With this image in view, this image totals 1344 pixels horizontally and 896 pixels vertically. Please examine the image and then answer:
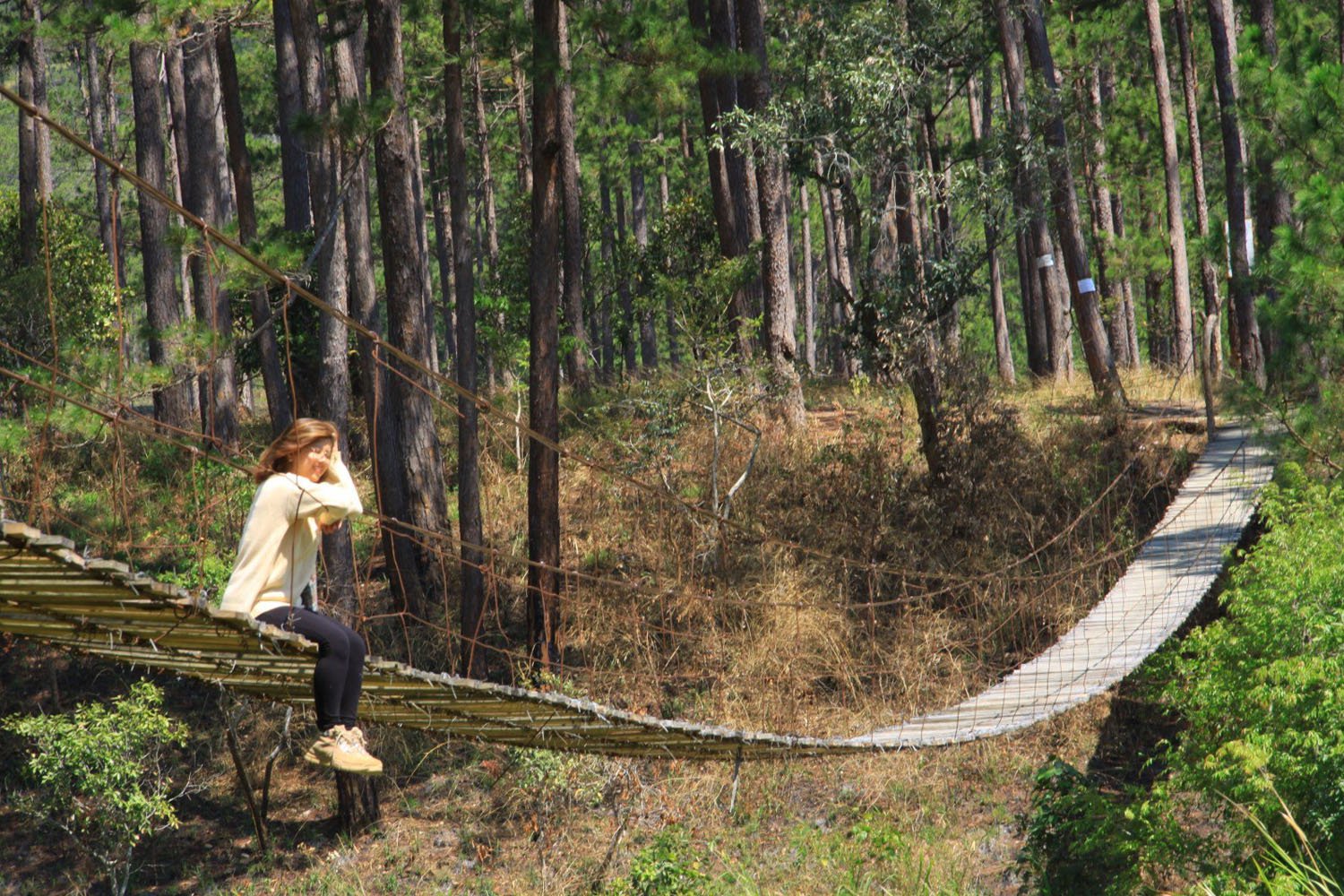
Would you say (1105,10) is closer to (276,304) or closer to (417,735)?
(276,304)

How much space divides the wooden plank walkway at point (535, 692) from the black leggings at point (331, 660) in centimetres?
4

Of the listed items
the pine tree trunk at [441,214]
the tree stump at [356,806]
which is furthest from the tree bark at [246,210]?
the pine tree trunk at [441,214]

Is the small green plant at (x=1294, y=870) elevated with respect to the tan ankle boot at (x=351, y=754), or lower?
lower

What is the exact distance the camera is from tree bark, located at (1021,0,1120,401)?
29.6ft

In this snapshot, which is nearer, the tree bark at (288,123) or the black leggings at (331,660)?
the black leggings at (331,660)

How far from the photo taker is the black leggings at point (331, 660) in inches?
114

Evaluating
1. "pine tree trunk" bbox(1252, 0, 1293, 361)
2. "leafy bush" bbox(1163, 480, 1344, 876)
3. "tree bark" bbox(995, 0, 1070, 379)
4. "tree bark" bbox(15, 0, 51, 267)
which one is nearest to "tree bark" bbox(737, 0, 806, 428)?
"tree bark" bbox(995, 0, 1070, 379)

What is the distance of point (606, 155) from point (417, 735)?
11844mm

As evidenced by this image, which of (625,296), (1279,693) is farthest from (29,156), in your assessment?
(1279,693)

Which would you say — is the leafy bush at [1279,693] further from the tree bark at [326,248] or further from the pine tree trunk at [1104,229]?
the pine tree trunk at [1104,229]

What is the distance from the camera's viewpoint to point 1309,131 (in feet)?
19.5

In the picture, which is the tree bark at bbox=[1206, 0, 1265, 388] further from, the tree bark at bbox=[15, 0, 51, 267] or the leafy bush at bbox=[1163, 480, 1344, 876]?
the tree bark at bbox=[15, 0, 51, 267]

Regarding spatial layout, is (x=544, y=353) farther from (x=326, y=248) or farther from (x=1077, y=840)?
(x=1077, y=840)

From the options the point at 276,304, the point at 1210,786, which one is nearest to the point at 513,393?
the point at 276,304
